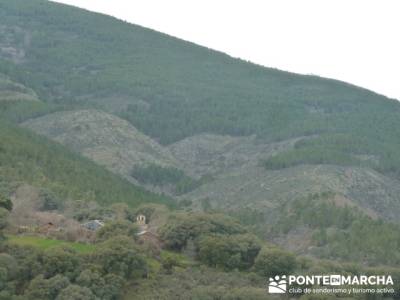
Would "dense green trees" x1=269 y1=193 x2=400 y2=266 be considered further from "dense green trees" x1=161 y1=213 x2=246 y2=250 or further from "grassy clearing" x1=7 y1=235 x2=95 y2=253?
"grassy clearing" x1=7 y1=235 x2=95 y2=253

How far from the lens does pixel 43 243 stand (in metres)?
77.9

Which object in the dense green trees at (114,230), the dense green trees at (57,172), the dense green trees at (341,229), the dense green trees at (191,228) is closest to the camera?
the dense green trees at (114,230)

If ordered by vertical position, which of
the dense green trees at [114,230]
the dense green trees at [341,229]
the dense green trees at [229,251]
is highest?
the dense green trees at [114,230]

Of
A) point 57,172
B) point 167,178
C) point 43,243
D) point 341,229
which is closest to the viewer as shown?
point 43,243

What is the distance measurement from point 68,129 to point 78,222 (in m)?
83.5

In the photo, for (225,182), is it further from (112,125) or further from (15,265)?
(15,265)

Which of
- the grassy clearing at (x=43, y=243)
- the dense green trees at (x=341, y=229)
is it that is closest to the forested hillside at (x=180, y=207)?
the grassy clearing at (x=43, y=243)

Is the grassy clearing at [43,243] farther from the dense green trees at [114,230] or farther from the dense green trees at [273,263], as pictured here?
the dense green trees at [273,263]

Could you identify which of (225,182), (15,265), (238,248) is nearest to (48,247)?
(15,265)

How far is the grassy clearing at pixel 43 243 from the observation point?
248 feet

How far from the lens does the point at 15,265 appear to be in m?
69.9

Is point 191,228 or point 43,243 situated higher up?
point 191,228

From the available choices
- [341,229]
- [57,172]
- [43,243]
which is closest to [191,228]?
[43,243]

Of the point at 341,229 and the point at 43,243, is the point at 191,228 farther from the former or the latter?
the point at 341,229
